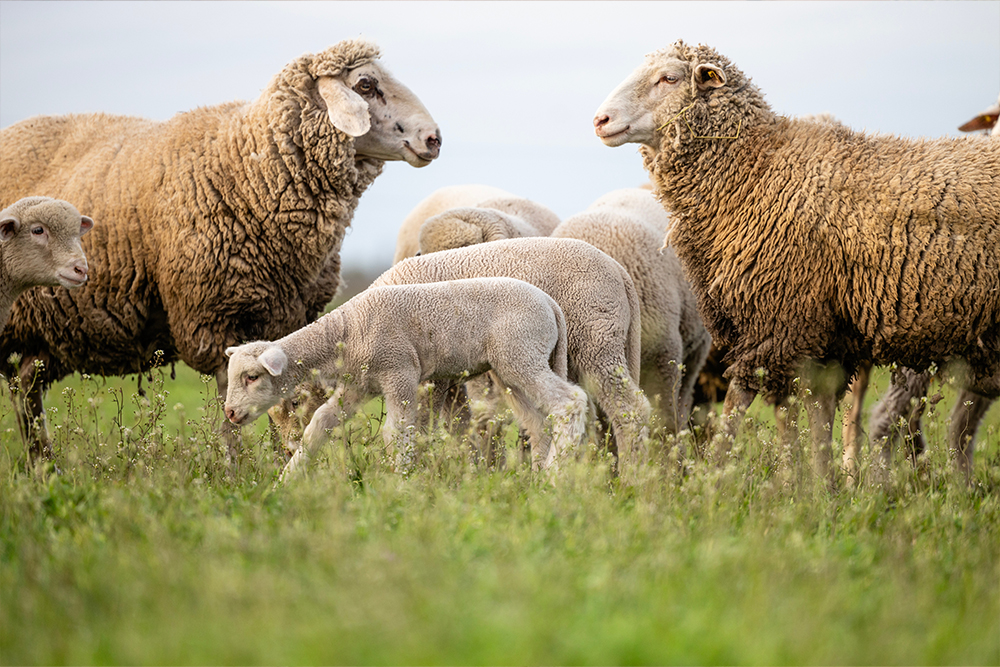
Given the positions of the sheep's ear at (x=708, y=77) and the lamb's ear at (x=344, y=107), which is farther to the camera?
the lamb's ear at (x=344, y=107)

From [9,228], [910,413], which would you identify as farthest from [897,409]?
[9,228]

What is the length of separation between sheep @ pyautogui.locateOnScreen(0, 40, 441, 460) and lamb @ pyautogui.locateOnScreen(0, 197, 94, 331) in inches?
27.5

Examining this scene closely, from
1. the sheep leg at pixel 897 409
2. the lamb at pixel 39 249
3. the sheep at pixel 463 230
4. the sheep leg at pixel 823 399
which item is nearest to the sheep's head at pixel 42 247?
the lamb at pixel 39 249

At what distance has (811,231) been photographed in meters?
5.19

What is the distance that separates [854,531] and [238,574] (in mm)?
2722

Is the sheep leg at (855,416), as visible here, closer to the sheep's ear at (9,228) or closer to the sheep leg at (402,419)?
the sheep leg at (402,419)

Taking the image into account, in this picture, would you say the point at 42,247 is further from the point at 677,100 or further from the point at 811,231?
the point at 811,231

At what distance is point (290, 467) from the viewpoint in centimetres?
448

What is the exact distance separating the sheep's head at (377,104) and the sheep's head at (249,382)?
1.84m

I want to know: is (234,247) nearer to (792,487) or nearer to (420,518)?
(420,518)

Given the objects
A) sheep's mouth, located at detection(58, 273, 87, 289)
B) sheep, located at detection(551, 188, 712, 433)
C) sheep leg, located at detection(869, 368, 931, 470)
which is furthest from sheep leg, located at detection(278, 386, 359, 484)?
sheep leg, located at detection(869, 368, 931, 470)

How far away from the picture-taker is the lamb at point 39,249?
5.02 metres

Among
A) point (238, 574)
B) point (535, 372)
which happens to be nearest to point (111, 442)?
point (535, 372)

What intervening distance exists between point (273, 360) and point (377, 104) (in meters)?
2.26
